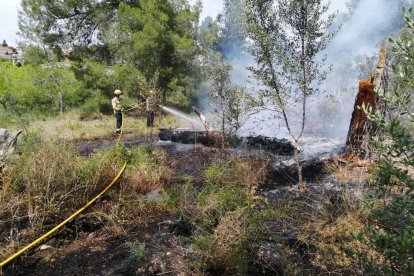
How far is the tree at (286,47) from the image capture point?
631cm

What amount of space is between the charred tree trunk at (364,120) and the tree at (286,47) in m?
1.56

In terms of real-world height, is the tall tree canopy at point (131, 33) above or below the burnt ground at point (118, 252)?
above

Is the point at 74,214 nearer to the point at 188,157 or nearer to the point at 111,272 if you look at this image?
the point at 111,272

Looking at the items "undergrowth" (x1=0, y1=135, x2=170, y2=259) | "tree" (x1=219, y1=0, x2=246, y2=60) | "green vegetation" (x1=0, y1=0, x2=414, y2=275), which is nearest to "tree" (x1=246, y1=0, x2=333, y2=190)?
"green vegetation" (x1=0, y1=0, x2=414, y2=275)

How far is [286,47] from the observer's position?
6.70 m

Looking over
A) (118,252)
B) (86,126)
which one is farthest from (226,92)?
(86,126)

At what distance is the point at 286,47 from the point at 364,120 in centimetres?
286

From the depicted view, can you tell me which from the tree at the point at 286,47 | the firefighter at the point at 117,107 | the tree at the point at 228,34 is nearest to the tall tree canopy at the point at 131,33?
the firefighter at the point at 117,107

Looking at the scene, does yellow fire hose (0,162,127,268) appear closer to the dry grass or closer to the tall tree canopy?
the dry grass

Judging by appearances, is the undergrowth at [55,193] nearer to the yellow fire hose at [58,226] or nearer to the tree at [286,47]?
the yellow fire hose at [58,226]

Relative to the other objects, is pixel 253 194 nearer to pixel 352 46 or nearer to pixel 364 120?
pixel 364 120

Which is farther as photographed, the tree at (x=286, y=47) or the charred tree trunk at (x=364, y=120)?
the charred tree trunk at (x=364, y=120)

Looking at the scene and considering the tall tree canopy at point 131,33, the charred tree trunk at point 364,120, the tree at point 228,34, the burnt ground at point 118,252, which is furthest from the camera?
the tree at point 228,34

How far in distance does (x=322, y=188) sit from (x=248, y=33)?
12.0 feet
